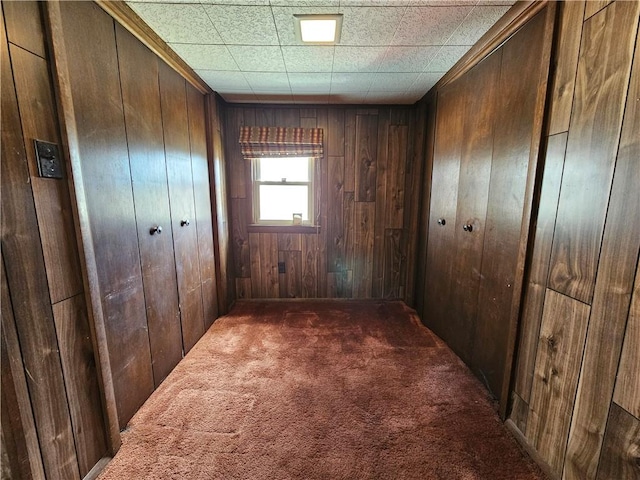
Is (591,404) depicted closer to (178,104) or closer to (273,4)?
(273,4)

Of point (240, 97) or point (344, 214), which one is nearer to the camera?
point (240, 97)

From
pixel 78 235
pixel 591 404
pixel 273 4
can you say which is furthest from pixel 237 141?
pixel 591 404

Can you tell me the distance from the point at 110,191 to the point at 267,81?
1.67 m

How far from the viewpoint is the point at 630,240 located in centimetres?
92

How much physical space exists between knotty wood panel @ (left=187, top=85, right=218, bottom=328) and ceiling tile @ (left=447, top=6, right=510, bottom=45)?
206 centimetres

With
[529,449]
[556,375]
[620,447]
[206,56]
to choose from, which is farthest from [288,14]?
[529,449]

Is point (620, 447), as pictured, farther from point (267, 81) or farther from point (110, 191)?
point (267, 81)

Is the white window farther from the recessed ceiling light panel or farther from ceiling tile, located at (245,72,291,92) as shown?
the recessed ceiling light panel

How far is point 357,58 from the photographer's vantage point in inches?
76.6

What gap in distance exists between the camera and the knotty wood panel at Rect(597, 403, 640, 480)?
903 mm

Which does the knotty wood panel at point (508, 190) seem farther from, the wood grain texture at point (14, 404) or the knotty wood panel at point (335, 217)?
the wood grain texture at point (14, 404)

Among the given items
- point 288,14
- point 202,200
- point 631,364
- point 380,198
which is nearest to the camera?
point 631,364

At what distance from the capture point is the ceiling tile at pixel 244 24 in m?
1.43

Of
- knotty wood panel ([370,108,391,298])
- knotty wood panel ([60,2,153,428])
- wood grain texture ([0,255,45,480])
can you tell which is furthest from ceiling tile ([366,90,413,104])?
wood grain texture ([0,255,45,480])
